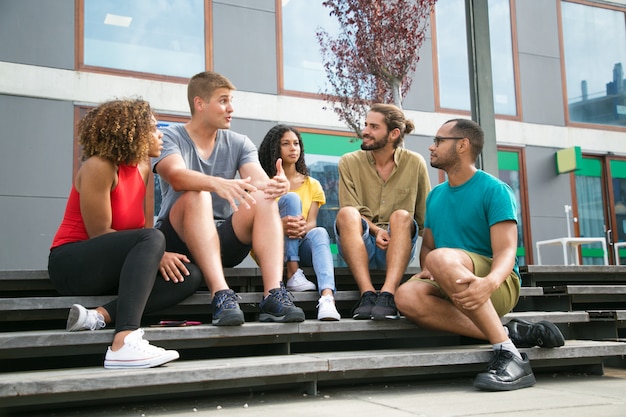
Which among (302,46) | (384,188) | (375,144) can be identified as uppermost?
(302,46)

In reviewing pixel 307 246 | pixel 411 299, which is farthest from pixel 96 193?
pixel 411 299

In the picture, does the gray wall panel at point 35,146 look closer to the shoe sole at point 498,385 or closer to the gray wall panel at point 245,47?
the gray wall panel at point 245,47

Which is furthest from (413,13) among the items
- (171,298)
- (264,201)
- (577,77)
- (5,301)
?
(577,77)

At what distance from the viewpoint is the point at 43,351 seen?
8.54ft

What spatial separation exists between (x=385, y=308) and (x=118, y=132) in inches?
58.7

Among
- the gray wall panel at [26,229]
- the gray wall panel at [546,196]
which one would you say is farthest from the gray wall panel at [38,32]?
the gray wall panel at [546,196]

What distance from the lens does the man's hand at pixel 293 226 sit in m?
3.59

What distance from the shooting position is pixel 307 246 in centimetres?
366

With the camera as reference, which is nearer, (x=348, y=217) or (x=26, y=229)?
(x=348, y=217)

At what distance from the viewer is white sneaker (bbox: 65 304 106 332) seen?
2639 millimetres

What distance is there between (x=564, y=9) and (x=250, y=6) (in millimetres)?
5257

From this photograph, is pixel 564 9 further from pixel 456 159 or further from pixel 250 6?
pixel 456 159

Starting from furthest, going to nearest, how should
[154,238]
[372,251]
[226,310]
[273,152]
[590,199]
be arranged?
1. [590,199]
2. [273,152]
3. [372,251]
4. [226,310]
5. [154,238]

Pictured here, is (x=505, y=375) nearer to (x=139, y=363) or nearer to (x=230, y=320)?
(x=230, y=320)
